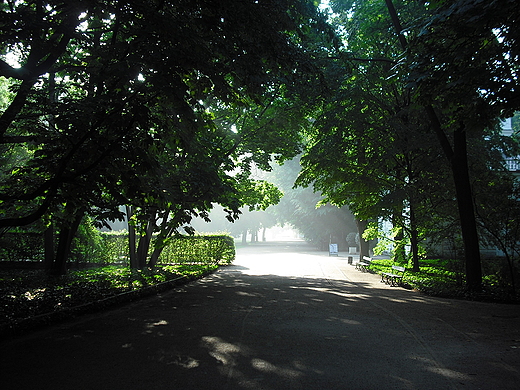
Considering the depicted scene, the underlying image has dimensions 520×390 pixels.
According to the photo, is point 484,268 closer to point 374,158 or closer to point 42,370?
point 374,158

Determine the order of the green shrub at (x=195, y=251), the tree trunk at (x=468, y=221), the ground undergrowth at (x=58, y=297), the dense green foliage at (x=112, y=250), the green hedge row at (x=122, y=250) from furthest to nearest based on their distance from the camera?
the green shrub at (x=195, y=251)
the green hedge row at (x=122, y=250)
the dense green foliage at (x=112, y=250)
the tree trunk at (x=468, y=221)
the ground undergrowth at (x=58, y=297)

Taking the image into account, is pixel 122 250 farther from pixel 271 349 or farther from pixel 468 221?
pixel 271 349

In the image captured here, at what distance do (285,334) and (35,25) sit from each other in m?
7.10

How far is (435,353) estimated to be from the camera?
5273mm

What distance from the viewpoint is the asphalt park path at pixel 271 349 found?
4.21 meters

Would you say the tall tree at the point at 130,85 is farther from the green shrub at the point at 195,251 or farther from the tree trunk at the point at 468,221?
the green shrub at the point at 195,251

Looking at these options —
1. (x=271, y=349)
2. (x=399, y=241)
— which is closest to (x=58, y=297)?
(x=271, y=349)

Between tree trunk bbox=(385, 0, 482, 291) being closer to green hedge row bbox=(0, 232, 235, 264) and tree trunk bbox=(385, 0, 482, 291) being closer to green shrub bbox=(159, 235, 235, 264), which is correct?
green hedge row bbox=(0, 232, 235, 264)

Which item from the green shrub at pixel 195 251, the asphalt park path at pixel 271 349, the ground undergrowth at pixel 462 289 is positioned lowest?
the asphalt park path at pixel 271 349

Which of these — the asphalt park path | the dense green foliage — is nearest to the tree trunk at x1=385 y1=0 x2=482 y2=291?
the asphalt park path

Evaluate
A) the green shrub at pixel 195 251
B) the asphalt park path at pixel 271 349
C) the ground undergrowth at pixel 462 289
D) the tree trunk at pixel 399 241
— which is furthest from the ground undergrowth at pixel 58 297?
the green shrub at pixel 195 251

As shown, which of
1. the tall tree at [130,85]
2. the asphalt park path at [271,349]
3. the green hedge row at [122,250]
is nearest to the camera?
the asphalt park path at [271,349]

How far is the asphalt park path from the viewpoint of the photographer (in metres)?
4.21

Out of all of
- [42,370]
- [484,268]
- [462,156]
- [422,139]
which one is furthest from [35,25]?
[484,268]
